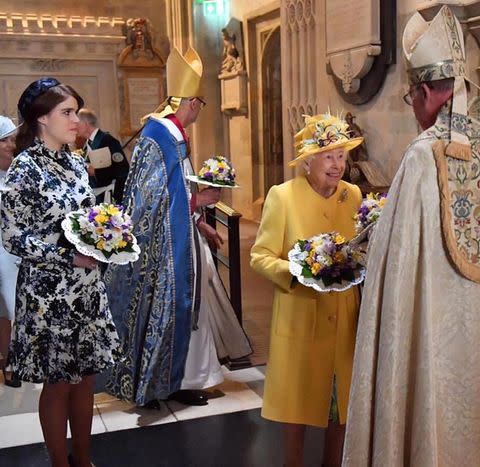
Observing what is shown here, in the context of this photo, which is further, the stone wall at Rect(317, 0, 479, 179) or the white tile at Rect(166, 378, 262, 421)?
the stone wall at Rect(317, 0, 479, 179)

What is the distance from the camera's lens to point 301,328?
2.45 meters

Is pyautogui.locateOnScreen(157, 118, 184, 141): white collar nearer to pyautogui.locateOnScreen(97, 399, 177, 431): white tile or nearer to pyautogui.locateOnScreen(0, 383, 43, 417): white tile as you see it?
pyautogui.locateOnScreen(97, 399, 177, 431): white tile

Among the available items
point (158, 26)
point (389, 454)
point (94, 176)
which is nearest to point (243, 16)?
point (158, 26)

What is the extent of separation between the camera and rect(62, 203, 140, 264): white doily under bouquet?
235 cm

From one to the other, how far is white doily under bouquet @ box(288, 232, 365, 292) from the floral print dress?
2.65 feet

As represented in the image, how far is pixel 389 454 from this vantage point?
181 centimetres

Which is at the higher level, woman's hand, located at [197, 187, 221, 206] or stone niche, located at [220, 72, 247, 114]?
stone niche, located at [220, 72, 247, 114]

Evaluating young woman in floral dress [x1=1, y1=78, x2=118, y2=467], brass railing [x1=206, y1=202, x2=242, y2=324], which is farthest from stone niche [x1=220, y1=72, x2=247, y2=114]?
young woman in floral dress [x1=1, y1=78, x2=118, y2=467]

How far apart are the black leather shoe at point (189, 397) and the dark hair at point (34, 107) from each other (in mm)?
1671

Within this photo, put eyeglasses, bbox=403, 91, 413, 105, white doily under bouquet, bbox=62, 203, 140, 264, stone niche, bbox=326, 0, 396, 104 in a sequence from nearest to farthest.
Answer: eyeglasses, bbox=403, 91, 413, 105 < white doily under bouquet, bbox=62, 203, 140, 264 < stone niche, bbox=326, 0, 396, 104

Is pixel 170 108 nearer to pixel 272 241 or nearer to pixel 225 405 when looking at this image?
pixel 272 241

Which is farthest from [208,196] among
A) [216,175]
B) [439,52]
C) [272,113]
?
[272,113]

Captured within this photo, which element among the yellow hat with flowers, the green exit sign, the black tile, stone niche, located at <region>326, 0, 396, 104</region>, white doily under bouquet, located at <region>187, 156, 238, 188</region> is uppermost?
the green exit sign

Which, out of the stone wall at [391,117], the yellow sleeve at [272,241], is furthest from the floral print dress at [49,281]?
the stone wall at [391,117]
